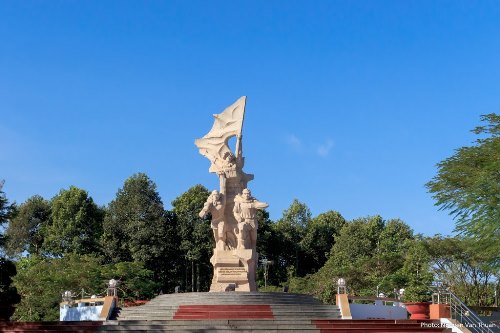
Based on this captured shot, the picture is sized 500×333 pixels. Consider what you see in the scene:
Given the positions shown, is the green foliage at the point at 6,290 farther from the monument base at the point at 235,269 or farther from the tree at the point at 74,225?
the tree at the point at 74,225

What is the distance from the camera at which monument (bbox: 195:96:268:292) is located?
89.9 feet

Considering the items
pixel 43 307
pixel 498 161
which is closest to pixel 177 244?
pixel 43 307

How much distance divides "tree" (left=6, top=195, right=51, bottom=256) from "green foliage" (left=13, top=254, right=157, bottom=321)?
12996 millimetres

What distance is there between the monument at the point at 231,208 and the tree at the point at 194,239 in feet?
60.9

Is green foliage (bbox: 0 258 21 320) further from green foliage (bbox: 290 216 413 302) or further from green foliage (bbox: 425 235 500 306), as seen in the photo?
green foliage (bbox: 425 235 500 306)

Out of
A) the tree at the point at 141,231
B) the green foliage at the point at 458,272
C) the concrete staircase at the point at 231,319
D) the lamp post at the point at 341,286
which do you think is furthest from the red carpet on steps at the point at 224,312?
the tree at the point at 141,231

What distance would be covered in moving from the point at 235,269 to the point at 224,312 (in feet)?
17.0

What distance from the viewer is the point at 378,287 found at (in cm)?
3700

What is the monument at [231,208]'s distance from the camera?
2739 cm

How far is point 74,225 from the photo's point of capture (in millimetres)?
48969

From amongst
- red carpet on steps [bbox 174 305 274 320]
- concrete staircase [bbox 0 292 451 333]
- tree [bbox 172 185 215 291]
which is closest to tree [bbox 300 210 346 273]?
tree [bbox 172 185 215 291]

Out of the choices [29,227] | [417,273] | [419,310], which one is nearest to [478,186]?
[419,310]

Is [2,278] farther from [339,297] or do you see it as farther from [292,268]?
[292,268]

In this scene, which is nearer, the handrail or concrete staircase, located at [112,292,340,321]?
concrete staircase, located at [112,292,340,321]
